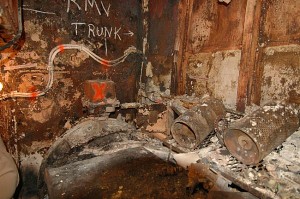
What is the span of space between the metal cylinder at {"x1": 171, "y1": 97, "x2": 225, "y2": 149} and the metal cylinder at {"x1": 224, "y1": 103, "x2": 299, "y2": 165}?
274 millimetres

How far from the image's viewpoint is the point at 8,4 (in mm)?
1897

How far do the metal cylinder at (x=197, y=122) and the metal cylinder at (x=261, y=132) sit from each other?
0.90 ft

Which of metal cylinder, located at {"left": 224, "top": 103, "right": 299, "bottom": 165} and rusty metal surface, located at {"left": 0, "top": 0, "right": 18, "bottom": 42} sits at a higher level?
rusty metal surface, located at {"left": 0, "top": 0, "right": 18, "bottom": 42}

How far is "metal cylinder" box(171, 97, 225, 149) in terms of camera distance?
232 centimetres

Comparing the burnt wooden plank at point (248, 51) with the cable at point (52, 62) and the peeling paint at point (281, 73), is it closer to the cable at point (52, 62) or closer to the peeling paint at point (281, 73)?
the peeling paint at point (281, 73)

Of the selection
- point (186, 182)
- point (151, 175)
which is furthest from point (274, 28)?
point (151, 175)

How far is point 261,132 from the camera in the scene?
1845 mm

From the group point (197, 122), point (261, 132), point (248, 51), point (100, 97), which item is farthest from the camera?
point (100, 97)

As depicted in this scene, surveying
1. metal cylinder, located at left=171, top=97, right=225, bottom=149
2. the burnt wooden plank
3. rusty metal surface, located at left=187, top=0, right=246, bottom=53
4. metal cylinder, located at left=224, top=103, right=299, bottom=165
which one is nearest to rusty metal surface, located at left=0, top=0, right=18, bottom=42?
metal cylinder, located at left=171, top=97, right=225, bottom=149

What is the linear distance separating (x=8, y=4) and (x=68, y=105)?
5.72ft

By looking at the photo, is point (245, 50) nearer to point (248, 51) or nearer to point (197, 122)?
point (248, 51)

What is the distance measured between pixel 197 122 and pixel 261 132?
A: 0.67 m

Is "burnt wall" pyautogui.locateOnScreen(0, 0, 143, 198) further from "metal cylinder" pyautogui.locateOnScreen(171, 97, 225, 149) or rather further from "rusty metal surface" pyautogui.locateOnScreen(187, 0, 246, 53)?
"metal cylinder" pyautogui.locateOnScreen(171, 97, 225, 149)

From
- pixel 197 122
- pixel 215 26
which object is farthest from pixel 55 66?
pixel 215 26
